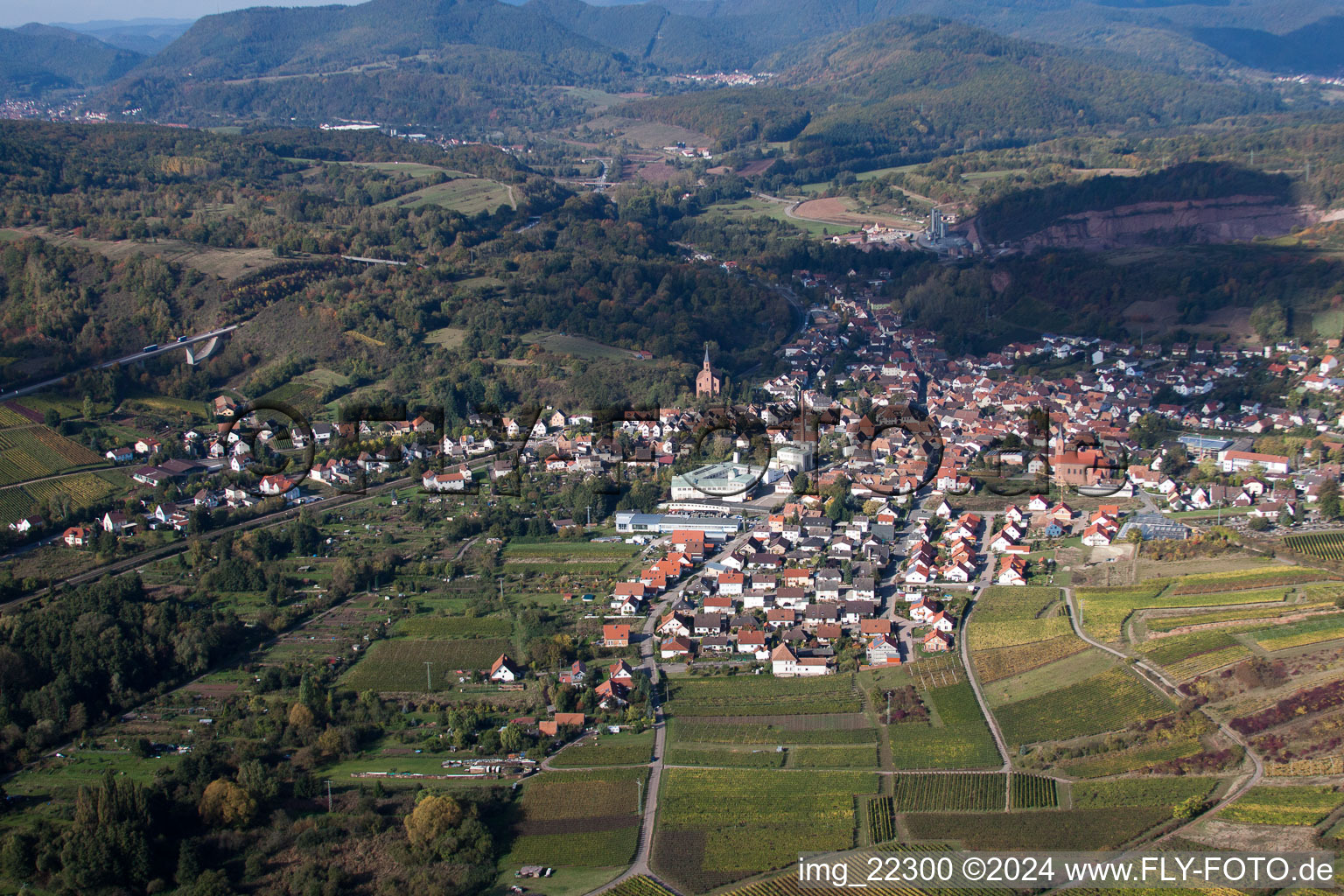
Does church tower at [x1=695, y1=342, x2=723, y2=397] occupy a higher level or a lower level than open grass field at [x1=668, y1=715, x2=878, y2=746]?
higher

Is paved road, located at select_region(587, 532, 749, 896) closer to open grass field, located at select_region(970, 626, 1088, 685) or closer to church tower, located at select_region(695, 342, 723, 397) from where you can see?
open grass field, located at select_region(970, 626, 1088, 685)

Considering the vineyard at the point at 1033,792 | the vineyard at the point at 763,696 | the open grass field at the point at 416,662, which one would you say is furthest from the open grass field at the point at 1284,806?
the open grass field at the point at 416,662

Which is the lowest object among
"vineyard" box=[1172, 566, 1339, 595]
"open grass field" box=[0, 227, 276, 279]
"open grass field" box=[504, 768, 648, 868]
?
"open grass field" box=[504, 768, 648, 868]

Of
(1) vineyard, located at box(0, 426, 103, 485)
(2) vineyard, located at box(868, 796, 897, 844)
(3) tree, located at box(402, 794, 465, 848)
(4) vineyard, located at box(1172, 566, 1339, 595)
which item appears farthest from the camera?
(1) vineyard, located at box(0, 426, 103, 485)

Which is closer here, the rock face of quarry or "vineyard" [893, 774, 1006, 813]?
"vineyard" [893, 774, 1006, 813]

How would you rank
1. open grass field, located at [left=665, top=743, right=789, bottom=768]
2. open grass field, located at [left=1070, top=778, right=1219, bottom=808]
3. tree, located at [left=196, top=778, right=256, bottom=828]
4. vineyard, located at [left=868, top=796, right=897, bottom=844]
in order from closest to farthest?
1. vineyard, located at [left=868, top=796, right=897, bottom=844]
2. open grass field, located at [left=1070, top=778, right=1219, bottom=808]
3. tree, located at [left=196, top=778, right=256, bottom=828]
4. open grass field, located at [left=665, top=743, right=789, bottom=768]

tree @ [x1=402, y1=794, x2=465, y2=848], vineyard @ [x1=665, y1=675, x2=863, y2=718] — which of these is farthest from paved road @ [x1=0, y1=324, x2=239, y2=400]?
tree @ [x1=402, y1=794, x2=465, y2=848]

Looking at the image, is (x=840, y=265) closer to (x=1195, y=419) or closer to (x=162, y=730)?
(x=1195, y=419)
